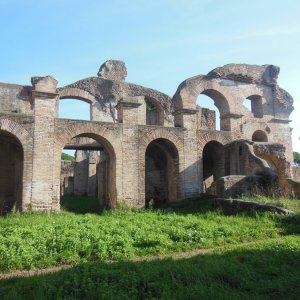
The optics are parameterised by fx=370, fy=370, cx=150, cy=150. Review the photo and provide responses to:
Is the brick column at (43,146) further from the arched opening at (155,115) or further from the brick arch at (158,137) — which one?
the arched opening at (155,115)

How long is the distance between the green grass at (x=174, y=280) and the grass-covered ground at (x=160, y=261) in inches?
0.5

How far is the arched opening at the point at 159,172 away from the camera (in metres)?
16.3

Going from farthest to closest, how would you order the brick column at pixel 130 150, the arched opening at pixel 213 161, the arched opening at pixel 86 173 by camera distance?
1. the arched opening at pixel 86 173
2. the arched opening at pixel 213 161
3. the brick column at pixel 130 150

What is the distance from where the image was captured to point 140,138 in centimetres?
1495

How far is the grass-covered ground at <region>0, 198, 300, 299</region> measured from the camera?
15.7 ft

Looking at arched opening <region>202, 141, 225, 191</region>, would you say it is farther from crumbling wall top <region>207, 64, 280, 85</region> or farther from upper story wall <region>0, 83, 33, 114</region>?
upper story wall <region>0, 83, 33, 114</region>

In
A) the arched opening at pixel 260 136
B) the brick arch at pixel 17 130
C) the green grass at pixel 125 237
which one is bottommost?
the green grass at pixel 125 237

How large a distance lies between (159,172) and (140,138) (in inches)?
160

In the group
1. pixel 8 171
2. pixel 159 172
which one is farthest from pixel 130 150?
pixel 8 171

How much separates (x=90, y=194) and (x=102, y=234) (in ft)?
47.9

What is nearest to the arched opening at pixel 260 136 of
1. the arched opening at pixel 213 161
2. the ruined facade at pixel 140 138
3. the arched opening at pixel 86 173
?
the ruined facade at pixel 140 138

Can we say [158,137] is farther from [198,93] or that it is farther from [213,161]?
[213,161]

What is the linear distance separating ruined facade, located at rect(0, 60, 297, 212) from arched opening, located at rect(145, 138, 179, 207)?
5 centimetres

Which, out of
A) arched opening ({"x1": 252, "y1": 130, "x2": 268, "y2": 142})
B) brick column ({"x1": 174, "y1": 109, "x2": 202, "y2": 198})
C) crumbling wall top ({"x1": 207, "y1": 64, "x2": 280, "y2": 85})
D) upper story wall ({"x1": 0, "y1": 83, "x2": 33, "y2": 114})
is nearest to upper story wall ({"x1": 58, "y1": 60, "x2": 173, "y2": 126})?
upper story wall ({"x1": 0, "y1": 83, "x2": 33, "y2": 114})
